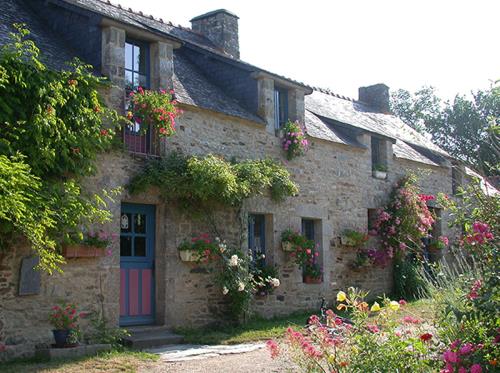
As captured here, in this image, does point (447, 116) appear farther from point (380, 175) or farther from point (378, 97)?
point (380, 175)

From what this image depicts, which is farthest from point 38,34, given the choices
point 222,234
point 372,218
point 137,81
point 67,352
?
point 372,218

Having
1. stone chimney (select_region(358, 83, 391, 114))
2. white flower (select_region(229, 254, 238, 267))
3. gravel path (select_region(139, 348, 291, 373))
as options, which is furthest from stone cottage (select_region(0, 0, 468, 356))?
stone chimney (select_region(358, 83, 391, 114))

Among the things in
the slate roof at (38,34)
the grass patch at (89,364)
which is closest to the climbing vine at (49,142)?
the slate roof at (38,34)

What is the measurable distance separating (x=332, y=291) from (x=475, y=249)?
28.6 feet

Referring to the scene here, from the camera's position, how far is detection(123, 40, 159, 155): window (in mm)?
10570

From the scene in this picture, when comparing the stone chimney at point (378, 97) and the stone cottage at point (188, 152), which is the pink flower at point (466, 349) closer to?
the stone cottage at point (188, 152)

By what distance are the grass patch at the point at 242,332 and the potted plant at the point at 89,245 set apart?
1960mm

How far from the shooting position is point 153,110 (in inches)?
404

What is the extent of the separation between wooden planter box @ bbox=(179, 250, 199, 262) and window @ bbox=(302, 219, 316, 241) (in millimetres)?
3952

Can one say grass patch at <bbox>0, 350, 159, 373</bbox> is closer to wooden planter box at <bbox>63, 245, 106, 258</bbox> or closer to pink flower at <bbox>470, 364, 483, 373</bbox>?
wooden planter box at <bbox>63, 245, 106, 258</bbox>

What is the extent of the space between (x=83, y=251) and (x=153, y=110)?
256 cm

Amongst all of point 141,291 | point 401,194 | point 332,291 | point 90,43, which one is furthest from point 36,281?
point 401,194

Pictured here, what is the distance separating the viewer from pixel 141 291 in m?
10.5

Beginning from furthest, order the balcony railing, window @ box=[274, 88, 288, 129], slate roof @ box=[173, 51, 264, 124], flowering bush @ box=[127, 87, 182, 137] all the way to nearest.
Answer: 1. window @ box=[274, 88, 288, 129]
2. slate roof @ box=[173, 51, 264, 124]
3. the balcony railing
4. flowering bush @ box=[127, 87, 182, 137]
